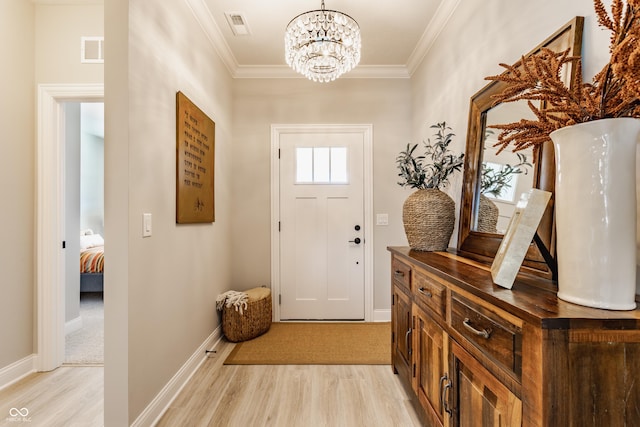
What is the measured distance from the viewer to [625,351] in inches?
27.5

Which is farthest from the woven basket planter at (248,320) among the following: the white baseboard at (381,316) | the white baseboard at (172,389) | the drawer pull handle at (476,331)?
the drawer pull handle at (476,331)

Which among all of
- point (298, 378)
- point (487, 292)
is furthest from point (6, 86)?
point (487, 292)

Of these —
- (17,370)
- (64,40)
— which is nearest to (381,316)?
(17,370)

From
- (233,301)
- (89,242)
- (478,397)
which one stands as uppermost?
(89,242)

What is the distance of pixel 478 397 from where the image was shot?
103 centimetres

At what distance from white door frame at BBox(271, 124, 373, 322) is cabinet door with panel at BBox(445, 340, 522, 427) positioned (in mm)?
2110

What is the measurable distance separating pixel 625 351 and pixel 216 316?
2.81 meters

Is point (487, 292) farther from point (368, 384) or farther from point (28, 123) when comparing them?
point (28, 123)

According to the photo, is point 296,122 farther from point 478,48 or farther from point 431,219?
point 431,219

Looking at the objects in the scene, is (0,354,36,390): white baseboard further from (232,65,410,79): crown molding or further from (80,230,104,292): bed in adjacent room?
(232,65,410,79): crown molding

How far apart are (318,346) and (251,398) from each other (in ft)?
2.83

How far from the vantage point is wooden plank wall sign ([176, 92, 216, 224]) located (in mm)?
2068

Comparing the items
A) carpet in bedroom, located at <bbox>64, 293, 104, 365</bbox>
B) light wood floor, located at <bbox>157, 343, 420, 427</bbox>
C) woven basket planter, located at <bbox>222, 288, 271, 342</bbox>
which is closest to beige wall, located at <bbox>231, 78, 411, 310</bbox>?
woven basket planter, located at <bbox>222, 288, 271, 342</bbox>

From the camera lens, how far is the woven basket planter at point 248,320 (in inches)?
110
